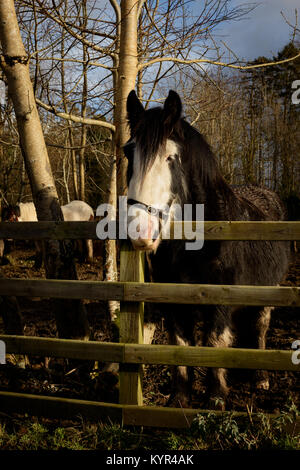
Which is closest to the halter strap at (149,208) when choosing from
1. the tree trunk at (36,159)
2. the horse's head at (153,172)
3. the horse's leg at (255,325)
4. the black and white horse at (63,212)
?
the horse's head at (153,172)

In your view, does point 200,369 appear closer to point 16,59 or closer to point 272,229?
point 272,229

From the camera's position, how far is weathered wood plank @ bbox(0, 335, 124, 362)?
9.21 ft

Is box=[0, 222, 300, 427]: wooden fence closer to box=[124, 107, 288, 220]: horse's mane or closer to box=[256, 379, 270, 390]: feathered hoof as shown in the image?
box=[124, 107, 288, 220]: horse's mane

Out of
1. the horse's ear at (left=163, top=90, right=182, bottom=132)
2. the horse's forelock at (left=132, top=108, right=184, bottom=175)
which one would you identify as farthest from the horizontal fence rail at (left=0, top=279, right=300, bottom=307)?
the horse's ear at (left=163, top=90, right=182, bottom=132)

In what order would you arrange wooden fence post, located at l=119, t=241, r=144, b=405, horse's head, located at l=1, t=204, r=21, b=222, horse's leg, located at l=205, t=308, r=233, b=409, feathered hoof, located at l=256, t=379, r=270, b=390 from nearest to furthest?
1. wooden fence post, located at l=119, t=241, r=144, b=405
2. horse's leg, located at l=205, t=308, r=233, b=409
3. feathered hoof, located at l=256, t=379, r=270, b=390
4. horse's head, located at l=1, t=204, r=21, b=222

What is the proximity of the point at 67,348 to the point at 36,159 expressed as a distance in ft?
6.72

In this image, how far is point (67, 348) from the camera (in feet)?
9.66

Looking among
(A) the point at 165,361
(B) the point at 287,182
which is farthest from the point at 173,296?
(B) the point at 287,182

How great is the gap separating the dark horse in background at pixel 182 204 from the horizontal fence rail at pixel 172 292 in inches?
12.4

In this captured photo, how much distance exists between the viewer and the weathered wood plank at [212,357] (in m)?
2.60

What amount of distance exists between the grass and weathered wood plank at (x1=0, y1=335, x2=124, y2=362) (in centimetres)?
49

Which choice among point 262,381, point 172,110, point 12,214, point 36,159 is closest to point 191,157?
point 172,110

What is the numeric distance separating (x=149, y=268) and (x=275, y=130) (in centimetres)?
1866

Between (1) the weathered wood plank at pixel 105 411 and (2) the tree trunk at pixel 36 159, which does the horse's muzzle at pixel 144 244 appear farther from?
(2) the tree trunk at pixel 36 159
